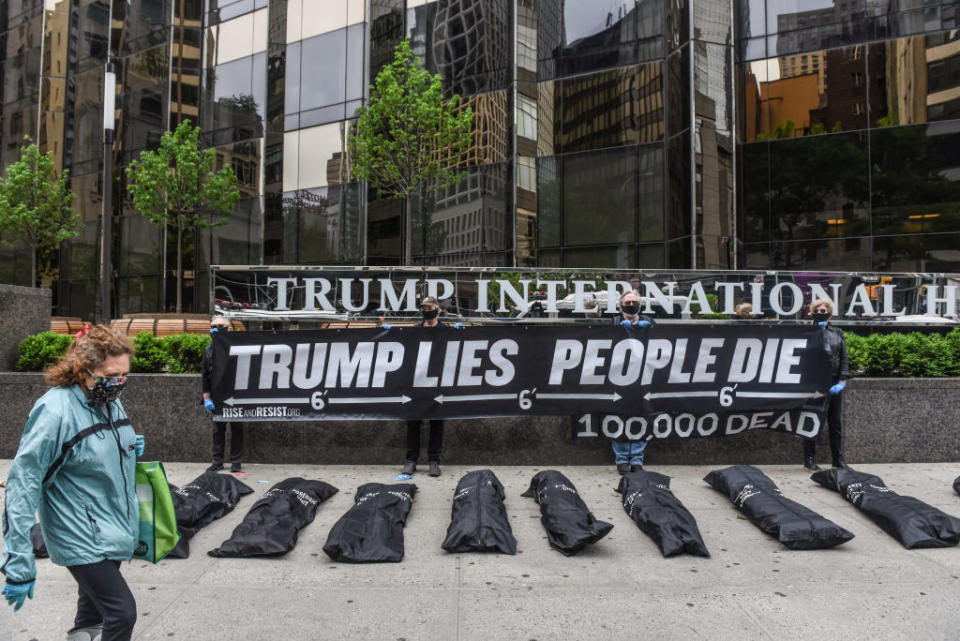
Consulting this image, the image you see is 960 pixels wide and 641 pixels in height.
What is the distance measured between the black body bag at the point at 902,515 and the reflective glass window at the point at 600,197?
44.8 ft

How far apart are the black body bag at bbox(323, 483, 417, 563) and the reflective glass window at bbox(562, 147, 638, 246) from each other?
49.2ft

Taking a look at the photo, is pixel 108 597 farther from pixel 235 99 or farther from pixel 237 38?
pixel 237 38

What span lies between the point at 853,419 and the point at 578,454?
3.45 metres

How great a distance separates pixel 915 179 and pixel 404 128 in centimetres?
1324

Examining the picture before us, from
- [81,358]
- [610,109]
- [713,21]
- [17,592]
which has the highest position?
[713,21]

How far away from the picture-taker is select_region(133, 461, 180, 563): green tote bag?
2986mm

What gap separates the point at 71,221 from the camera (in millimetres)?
26406

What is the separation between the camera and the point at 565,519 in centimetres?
520

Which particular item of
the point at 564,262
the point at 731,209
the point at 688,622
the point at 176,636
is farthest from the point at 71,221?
the point at 688,622

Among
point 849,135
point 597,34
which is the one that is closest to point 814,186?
point 849,135

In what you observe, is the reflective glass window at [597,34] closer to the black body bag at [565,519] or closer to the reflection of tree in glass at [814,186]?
the reflection of tree in glass at [814,186]

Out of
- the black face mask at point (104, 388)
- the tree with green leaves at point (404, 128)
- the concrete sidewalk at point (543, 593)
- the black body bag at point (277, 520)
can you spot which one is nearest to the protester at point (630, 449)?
the concrete sidewalk at point (543, 593)

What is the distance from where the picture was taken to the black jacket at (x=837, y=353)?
757cm

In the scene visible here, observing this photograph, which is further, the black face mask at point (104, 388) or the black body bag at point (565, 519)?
the black body bag at point (565, 519)
